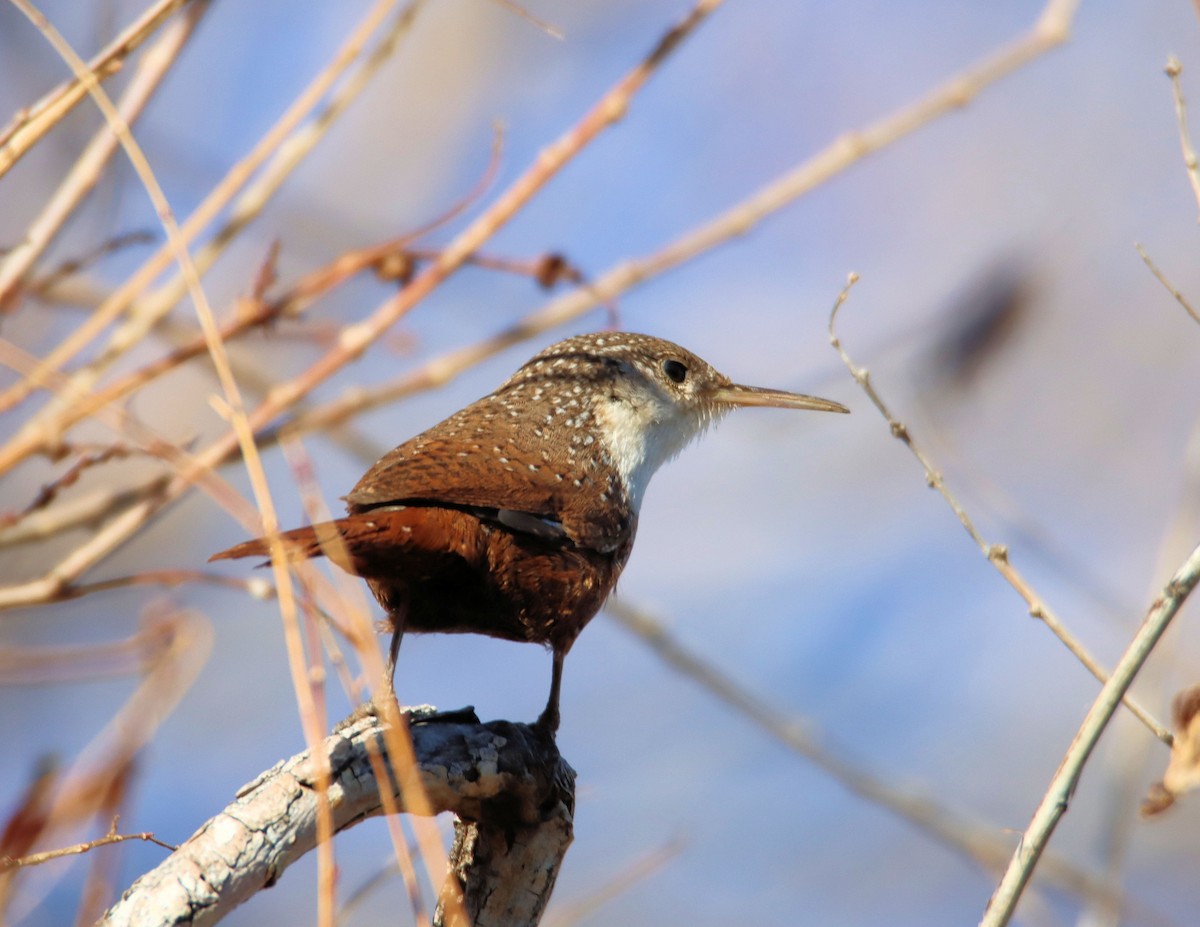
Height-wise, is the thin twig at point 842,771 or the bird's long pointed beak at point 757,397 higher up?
the bird's long pointed beak at point 757,397

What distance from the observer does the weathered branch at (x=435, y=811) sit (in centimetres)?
195

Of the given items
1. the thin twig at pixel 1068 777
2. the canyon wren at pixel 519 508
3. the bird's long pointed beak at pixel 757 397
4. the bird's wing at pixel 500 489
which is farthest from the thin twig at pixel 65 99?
the bird's long pointed beak at pixel 757 397

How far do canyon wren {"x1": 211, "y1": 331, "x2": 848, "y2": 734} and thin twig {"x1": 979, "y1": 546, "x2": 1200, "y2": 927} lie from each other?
1.14 m

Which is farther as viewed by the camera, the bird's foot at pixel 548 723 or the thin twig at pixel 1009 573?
the bird's foot at pixel 548 723

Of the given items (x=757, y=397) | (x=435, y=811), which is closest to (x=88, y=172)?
(x=435, y=811)

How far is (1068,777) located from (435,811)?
1369 millimetres

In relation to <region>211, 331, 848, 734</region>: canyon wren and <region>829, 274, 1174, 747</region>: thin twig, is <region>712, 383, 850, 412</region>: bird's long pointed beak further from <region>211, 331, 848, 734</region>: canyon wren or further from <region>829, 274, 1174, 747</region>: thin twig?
<region>829, 274, 1174, 747</region>: thin twig

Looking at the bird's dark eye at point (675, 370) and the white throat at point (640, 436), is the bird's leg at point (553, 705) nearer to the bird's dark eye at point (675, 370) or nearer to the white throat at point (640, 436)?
the white throat at point (640, 436)

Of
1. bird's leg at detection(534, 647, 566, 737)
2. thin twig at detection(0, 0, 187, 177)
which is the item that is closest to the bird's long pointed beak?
bird's leg at detection(534, 647, 566, 737)

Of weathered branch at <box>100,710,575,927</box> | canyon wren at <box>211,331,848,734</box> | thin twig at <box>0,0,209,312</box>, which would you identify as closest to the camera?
weathered branch at <box>100,710,575,927</box>

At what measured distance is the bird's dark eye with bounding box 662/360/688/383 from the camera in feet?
13.6

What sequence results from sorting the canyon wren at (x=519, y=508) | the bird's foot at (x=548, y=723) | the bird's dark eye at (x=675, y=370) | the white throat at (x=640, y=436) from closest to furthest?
the canyon wren at (x=519, y=508)
the bird's foot at (x=548, y=723)
the white throat at (x=640, y=436)
the bird's dark eye at (x=675, y=370)

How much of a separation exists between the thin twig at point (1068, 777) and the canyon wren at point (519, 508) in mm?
1142

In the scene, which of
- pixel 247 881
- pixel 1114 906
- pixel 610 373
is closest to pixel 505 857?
pixel 247 881
